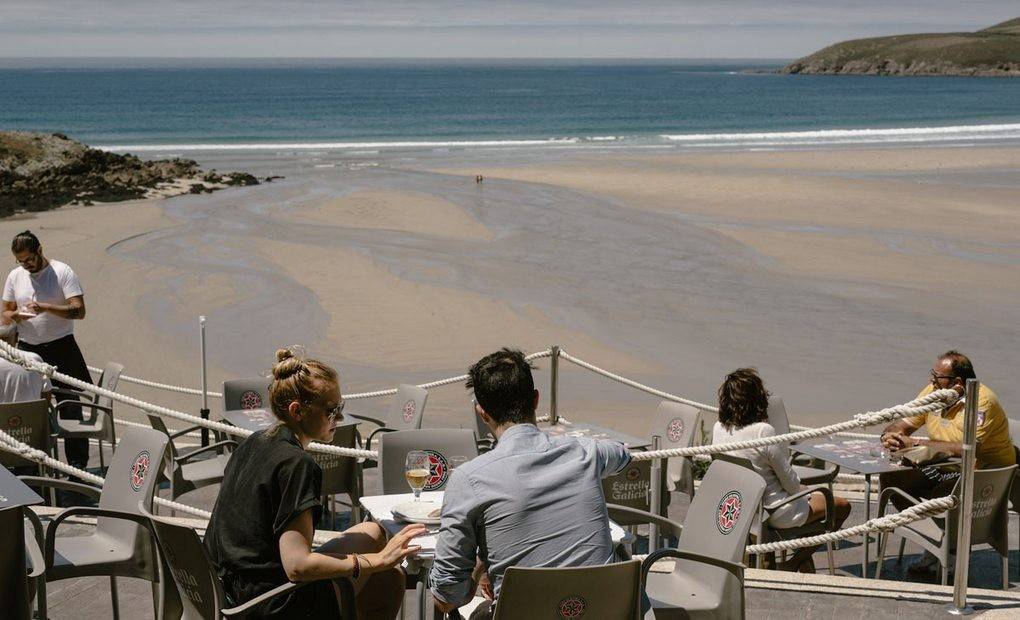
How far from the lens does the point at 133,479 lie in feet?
16.2

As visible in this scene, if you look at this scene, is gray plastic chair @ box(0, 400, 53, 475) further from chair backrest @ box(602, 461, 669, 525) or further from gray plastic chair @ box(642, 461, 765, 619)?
gray plastic chair @ box(642, 461, 765, 619)

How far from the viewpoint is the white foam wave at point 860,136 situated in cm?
5409

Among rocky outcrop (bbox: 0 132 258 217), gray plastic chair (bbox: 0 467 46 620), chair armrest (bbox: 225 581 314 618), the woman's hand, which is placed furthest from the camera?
rocky outcrop (bbox: 0 132 258 217)

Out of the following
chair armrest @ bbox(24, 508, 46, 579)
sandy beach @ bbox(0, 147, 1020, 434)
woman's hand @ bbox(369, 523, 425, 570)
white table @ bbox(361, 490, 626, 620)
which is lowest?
sandy beach @ bbox(0, 147, 1020, 434)

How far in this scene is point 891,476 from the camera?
6.12m

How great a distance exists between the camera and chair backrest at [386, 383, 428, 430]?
6944 millimetres

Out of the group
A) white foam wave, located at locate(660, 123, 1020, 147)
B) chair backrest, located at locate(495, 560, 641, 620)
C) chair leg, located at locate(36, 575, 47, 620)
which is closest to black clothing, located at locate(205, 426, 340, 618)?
chair backrest, located at locate(495, 560, 641, 620)

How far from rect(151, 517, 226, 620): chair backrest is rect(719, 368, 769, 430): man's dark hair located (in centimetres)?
298

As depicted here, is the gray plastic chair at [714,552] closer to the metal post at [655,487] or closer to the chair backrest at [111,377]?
the metal post at [655,487]

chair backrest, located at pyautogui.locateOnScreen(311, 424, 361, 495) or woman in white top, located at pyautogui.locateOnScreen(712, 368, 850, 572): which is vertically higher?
woman in white top, located at pyautogui.locateOnScreen(712, 368, 850, 572)

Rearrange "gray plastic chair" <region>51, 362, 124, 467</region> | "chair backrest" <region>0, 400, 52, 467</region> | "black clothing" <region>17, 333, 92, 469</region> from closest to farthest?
1. "chair backrest" <region>0, 400, 52, 467</region>
2. "gray plastic chair" <region>51, 362, 124, 467</region>
3. "black clothing" <region>17, 333, 92, 469</region>

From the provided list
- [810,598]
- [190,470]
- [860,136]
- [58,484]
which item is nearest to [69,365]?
[190,470]

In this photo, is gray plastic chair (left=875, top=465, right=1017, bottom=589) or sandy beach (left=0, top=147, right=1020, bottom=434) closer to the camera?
gray plastic chair (left=875, top=465, right=1017, bottom=589)

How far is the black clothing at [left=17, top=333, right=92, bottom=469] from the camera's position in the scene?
315 inches
